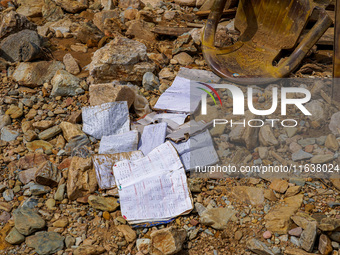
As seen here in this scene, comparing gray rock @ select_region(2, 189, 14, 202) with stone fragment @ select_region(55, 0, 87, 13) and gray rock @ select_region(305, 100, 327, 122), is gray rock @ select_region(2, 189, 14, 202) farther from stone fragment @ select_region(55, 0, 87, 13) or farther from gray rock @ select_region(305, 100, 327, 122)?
stone fragment @ select_region(55, 0, 87, 13)

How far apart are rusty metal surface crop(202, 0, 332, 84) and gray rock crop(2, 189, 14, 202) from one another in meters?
2.05

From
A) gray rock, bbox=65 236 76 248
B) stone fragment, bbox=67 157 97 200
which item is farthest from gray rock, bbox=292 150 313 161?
gray rock, bbox=65 236 76 248

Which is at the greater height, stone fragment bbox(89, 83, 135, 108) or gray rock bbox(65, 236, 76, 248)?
stone fragment bbox(89, 83, 135, 108)

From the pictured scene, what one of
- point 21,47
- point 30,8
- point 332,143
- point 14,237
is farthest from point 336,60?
point 30,8

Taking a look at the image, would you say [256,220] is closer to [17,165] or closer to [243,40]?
[17,165]

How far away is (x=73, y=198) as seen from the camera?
239 cm

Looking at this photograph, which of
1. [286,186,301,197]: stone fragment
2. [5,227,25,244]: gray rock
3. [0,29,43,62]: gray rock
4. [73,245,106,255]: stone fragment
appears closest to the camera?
[73,245,106,255]: stone fragment

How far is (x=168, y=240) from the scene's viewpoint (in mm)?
1987

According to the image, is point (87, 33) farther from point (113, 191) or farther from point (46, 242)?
point (46, 242)

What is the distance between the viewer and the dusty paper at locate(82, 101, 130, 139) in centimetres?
289

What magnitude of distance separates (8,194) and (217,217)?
4.99 feet

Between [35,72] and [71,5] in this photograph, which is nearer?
[35,72]

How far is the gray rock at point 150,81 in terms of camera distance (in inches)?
130

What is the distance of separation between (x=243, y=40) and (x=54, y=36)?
8.00ft
